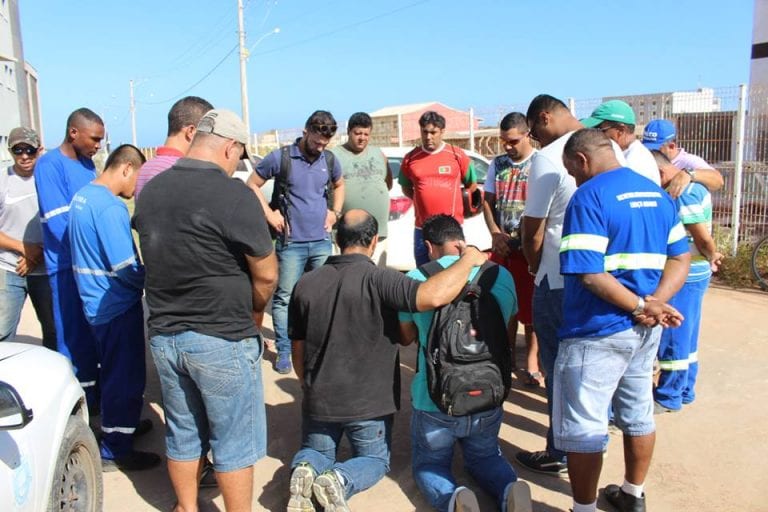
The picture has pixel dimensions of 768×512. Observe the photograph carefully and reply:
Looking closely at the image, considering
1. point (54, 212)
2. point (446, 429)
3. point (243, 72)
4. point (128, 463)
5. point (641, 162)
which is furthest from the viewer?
point (243, 72)

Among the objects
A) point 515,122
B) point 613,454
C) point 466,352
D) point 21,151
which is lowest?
point 613,454

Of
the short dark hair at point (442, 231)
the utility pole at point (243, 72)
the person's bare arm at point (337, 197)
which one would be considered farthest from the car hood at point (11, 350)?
the utility pole at point (243, 72)

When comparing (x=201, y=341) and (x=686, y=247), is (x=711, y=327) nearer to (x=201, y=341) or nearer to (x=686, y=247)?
(x=686, y=247)

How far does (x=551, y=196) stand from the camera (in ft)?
11.6

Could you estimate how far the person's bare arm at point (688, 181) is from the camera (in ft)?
13.8

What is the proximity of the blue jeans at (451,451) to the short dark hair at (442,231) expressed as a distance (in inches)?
36.1

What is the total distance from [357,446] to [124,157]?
2.16 metres

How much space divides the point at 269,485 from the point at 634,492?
6.52 feet

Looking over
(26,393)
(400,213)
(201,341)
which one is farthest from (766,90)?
(26,393)

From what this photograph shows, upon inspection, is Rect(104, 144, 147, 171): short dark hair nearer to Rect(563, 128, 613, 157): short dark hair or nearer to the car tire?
the car tire

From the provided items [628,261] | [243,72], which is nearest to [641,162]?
[628,261]

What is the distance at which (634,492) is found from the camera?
3221mm

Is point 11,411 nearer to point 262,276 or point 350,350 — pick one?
point 262,276

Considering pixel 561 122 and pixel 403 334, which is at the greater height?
pixel 561 122
